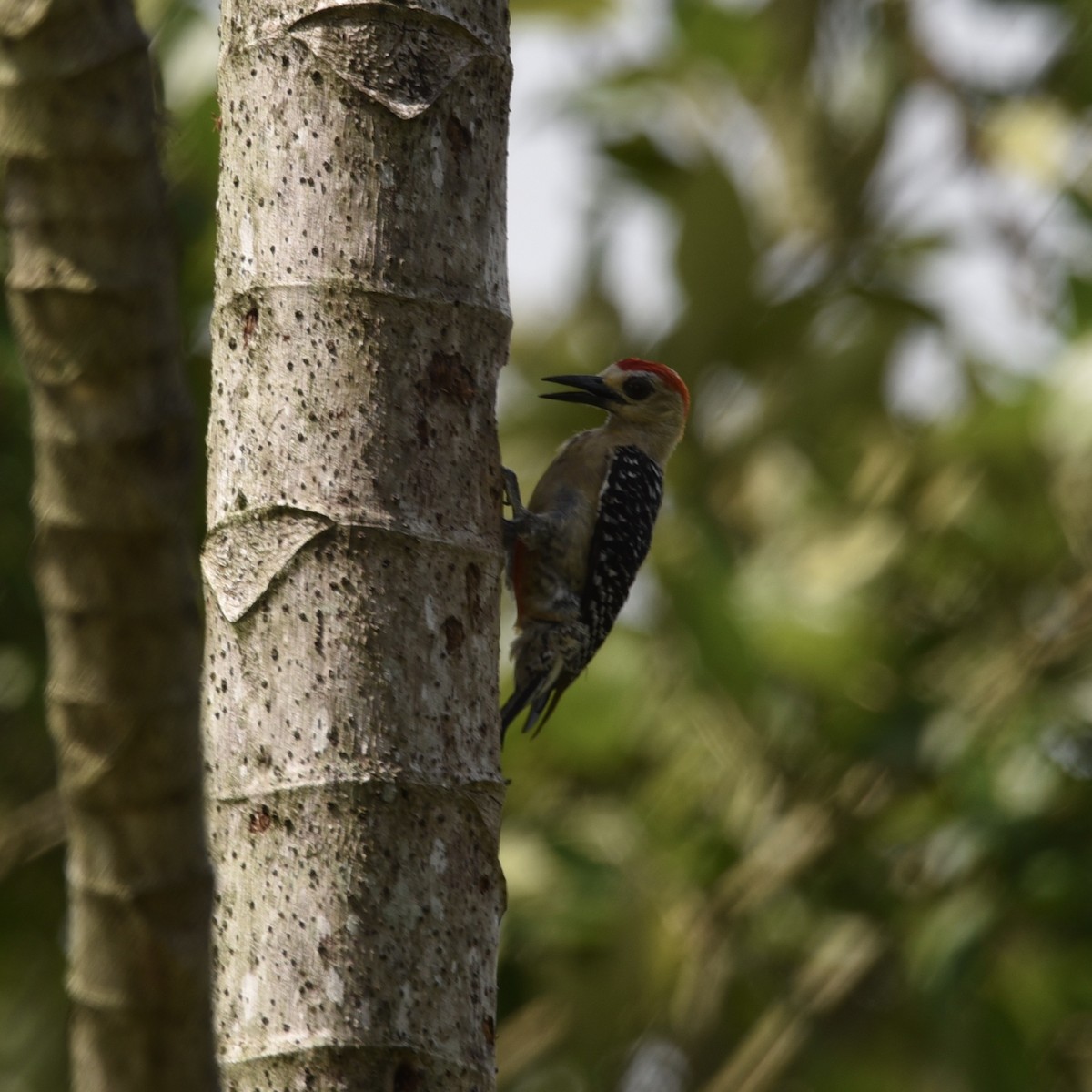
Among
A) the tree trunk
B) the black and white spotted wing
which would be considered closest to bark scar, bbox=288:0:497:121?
the tree trunk

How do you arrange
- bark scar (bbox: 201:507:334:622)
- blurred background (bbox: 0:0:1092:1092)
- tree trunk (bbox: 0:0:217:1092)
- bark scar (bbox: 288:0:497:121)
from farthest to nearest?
1. blurred background (bbox: 0:0:1092:1092)
2. bark scar (bbox: 288:0:497:121)
3. bark scar (bbox: 201:507:334:622)
4. tree trunk (bbox: 0:0:217:1092)

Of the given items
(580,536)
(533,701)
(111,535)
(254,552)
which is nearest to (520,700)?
(533,701)

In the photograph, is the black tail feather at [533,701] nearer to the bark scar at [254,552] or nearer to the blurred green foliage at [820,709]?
the blurred green foliage at [820,709]

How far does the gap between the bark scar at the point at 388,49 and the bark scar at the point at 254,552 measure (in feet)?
2.39

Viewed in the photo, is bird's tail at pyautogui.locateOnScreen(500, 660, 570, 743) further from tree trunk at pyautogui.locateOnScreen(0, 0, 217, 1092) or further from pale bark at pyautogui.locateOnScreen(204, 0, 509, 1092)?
tree trunk at pyautogui.locateOnScreen(0, 0, 217, 1092)

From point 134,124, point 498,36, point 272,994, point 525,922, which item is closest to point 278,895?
point 272,994

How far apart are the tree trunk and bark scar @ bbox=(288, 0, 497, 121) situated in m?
1.22

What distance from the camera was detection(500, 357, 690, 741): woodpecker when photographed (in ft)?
18.9

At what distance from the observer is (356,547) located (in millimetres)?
2656

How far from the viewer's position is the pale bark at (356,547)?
2.52 m

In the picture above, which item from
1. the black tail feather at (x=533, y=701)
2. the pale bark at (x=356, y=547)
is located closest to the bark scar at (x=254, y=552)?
the pale bark at (x=356, y=547)

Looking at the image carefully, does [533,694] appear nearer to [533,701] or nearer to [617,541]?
[533,701]

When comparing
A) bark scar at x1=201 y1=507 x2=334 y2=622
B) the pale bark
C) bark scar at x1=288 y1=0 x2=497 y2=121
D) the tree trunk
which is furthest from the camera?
bark scar at x1=288 y1=0 x2=497 y2=121

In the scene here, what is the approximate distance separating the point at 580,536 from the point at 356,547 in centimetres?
338
